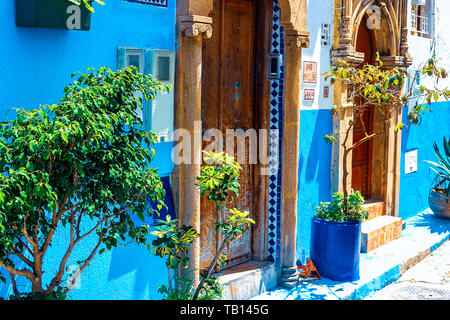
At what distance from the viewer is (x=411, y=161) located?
9.90m

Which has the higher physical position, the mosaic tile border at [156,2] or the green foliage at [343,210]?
the mosaic tile border at [156,2]

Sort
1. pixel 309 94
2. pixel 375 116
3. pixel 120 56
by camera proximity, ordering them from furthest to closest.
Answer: pixel 375 116
pixel 309 94
pixel 120 56

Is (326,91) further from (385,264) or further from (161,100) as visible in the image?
(161,100)

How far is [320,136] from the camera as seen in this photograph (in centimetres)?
713

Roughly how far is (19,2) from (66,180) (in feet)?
4.32

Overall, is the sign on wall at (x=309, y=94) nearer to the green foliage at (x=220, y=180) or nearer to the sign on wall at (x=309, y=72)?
the sign on wall at (x=309, y=72)

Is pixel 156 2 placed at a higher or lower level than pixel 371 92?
higher

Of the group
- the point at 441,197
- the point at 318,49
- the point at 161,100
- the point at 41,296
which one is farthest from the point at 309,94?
the point at 41,296

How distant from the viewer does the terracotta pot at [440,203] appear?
9.63m

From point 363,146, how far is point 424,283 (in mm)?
2407

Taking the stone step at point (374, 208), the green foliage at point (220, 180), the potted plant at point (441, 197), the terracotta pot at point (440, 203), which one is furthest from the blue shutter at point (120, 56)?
the terracotta pot at point (440, 203)

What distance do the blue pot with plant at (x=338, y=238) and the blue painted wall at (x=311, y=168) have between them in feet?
1.12

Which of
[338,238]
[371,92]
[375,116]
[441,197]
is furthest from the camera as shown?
[441,197]
